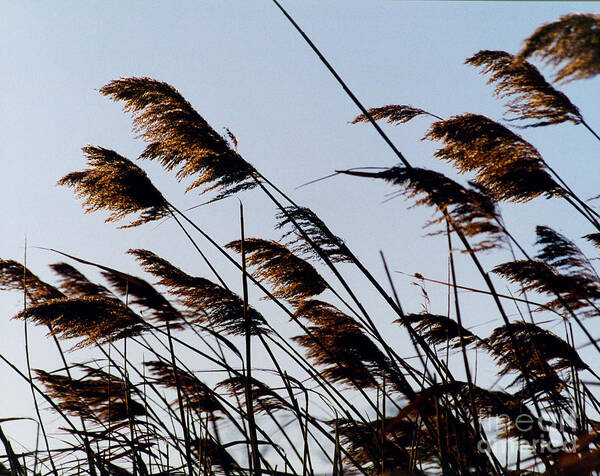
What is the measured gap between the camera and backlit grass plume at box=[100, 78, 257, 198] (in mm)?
3967

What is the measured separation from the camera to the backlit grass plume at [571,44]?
2117 millimetres

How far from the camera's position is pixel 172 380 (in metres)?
3.51

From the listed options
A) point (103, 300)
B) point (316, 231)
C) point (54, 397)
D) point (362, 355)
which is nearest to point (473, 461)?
point (362, 355)

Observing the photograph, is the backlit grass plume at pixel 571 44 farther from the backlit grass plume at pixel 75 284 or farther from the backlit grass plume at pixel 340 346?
the backlit grass plume at pixel 75 284

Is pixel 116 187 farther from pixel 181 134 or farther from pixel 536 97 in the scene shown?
pixel 536 97

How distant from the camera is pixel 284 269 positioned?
3795 millimetres

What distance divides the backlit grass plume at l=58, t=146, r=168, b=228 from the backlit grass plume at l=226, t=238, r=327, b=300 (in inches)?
28.8

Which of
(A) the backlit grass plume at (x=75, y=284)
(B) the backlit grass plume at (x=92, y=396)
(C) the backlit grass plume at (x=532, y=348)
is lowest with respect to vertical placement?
(C) the backlit grass plume at (x=532, y=348)

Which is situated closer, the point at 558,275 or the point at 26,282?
the point at 558,275

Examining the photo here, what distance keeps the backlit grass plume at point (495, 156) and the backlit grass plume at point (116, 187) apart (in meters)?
1.82

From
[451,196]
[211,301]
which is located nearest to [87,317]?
[211,301]

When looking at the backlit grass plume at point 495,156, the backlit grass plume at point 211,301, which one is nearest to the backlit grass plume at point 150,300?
the backlit grass plume at point 211,301

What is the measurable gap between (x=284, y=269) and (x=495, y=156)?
55.1 inches

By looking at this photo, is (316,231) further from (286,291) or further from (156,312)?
(156,312)
